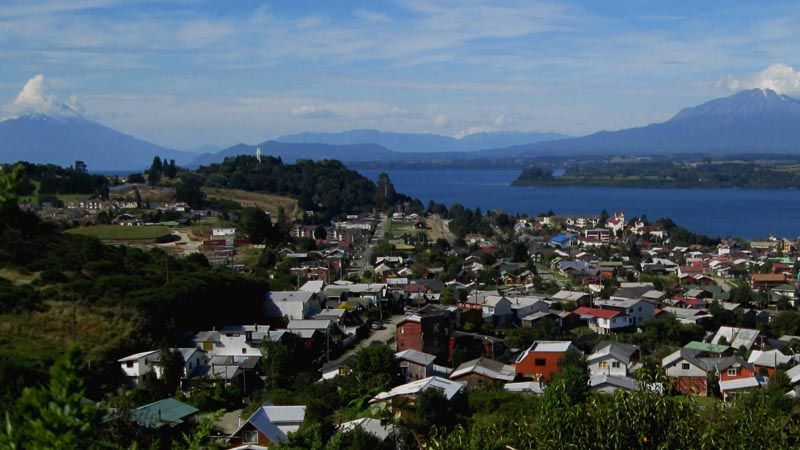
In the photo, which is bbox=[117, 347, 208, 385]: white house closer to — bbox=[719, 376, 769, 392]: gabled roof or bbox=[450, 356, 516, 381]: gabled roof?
bbox=[450, 356, 516, 381]: gabled roof

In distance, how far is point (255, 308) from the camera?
10.0 metres

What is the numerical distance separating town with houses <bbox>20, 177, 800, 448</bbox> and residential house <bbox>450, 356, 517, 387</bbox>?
18mm

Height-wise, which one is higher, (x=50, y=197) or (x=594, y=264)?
(x=50, y=197)

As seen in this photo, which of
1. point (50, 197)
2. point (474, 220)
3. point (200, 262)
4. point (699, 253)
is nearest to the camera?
point (200, 262)

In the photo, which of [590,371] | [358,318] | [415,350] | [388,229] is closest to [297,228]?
[388,229]

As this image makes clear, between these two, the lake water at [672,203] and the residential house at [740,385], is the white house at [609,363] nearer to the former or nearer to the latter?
the residential house at [740,385]

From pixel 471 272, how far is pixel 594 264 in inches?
106

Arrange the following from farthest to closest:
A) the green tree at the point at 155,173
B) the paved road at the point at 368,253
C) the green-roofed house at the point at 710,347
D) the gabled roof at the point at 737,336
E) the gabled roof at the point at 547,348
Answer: the green tree at the point at 155,173 → the paved road at the point at 368,253 → the gabled roof at the point at 737,336 → the green-roofed house at the point at 710,347 → the gabled roof at the point at 547,348

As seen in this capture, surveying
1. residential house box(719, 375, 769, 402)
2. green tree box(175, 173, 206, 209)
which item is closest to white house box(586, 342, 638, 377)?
residential house box(719, 375, 769, 402)

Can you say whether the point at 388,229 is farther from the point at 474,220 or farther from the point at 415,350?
the point at 415,350

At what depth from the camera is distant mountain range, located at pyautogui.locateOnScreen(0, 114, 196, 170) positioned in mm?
70688

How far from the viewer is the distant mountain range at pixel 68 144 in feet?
232

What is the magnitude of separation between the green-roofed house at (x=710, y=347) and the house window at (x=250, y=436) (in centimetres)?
478

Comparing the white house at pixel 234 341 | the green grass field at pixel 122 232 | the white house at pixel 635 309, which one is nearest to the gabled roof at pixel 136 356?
the white house at pixel 234 341
